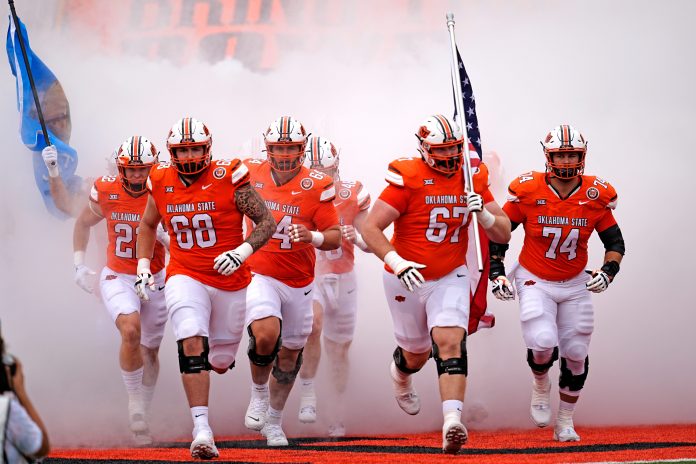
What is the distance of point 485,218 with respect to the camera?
8.15 metres

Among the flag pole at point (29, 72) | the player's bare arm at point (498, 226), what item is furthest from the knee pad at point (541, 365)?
the flag pole at point (29, 72)

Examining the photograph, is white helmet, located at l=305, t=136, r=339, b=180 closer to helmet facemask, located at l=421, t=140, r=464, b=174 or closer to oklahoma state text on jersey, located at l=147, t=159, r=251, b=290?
oklahoma state text on jersey, located at l=147, t=159, r=251, b=290

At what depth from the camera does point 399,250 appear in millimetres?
8391

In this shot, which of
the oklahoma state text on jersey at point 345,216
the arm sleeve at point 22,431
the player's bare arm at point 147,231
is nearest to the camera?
the arm sleeve at point 22,431

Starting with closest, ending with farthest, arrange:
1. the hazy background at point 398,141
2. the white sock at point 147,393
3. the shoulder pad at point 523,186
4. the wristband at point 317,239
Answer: the wristband at point 317,239 → the shoulder pad at point 523,186 → the white sock at point 147,393 → the hazy background at point 398,141

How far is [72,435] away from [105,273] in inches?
45.5

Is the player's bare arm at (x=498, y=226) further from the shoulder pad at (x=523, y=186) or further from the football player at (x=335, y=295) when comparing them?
the football player at (x=335, y=295)

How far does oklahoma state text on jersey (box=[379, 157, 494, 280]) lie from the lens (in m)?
8.17

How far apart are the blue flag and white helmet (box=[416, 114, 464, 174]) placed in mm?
3826

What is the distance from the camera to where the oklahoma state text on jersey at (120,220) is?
9656 millimetres

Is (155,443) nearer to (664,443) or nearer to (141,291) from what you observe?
(141,291)

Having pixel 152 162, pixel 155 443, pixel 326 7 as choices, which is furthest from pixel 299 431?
pixel 326 7

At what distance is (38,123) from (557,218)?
14.2 ft

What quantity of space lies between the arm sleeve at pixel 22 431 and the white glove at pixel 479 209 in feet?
11.9
